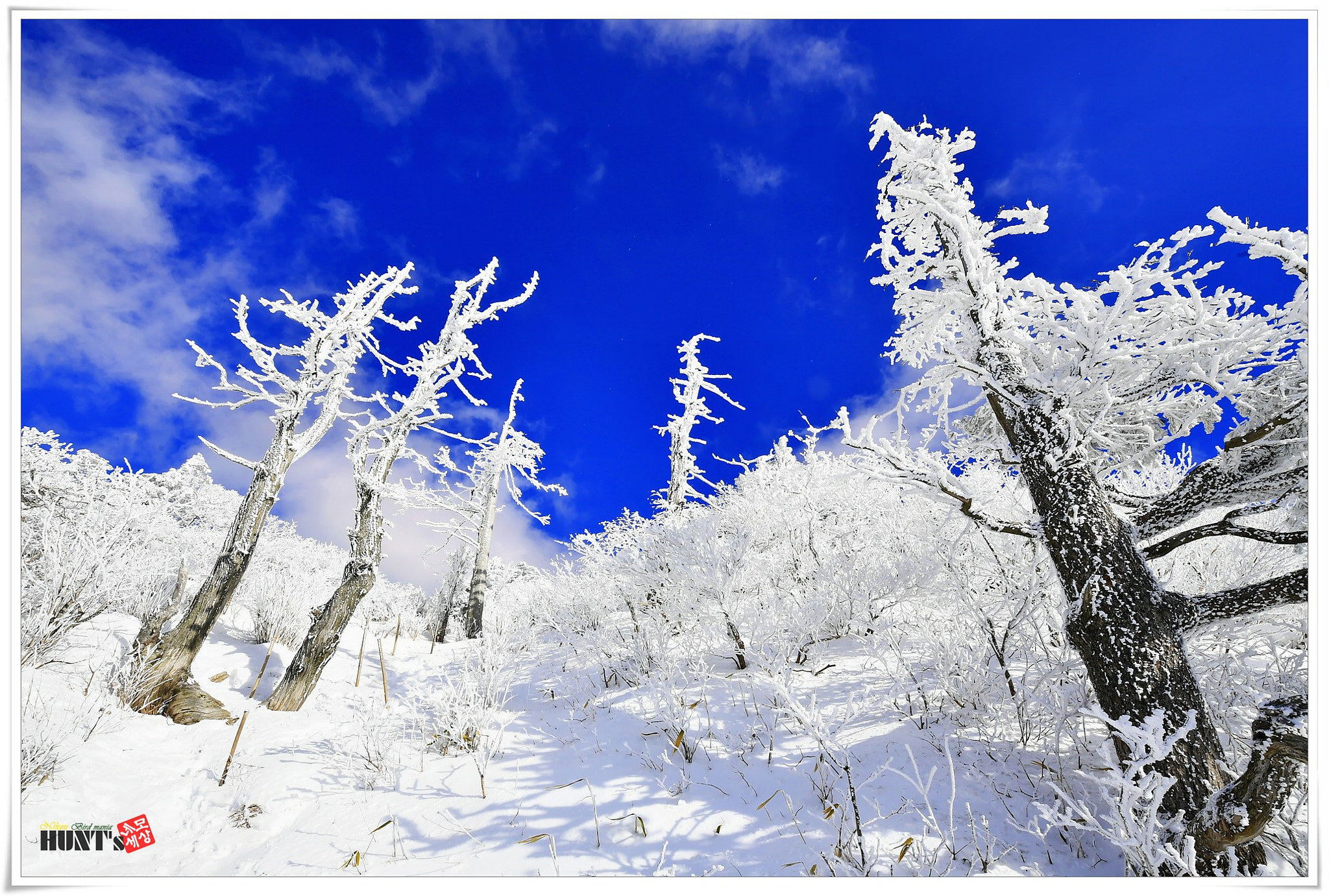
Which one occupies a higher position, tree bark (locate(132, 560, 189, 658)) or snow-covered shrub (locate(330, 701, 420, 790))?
tree bark (locate(132, 560, 189, 658))

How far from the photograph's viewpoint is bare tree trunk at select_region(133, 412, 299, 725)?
19.0ft

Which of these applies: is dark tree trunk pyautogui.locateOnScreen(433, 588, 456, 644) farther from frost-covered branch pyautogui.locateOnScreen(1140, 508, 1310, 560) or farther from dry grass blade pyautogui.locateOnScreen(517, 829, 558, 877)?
frost-covered branch pyautogui.locateOnScreen(1140, 508, 1310, 560)

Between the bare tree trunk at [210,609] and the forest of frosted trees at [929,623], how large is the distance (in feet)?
0.12

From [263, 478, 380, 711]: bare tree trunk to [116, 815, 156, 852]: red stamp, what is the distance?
3232mm

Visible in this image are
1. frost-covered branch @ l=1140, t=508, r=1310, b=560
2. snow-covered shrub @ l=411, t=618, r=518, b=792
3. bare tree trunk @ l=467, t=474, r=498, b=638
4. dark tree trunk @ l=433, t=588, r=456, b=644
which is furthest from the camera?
dark tree trunk @ l=433, t=588, r=456, b=644

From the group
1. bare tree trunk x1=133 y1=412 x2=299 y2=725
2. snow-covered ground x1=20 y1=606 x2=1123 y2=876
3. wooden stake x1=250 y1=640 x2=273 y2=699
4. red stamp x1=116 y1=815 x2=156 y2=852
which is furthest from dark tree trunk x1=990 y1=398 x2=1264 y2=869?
wooden stake x1=250 y1=640 x2=273 y2=699

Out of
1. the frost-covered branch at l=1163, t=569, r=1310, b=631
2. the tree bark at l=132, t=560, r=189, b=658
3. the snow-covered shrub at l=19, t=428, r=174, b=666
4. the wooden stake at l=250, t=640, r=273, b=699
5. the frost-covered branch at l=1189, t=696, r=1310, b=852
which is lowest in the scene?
the frost-covered branch at l=1189, t=696, r=1310, b=852

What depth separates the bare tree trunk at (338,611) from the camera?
6.64 meters

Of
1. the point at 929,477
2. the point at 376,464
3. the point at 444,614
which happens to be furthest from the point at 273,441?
the point at 444,614
